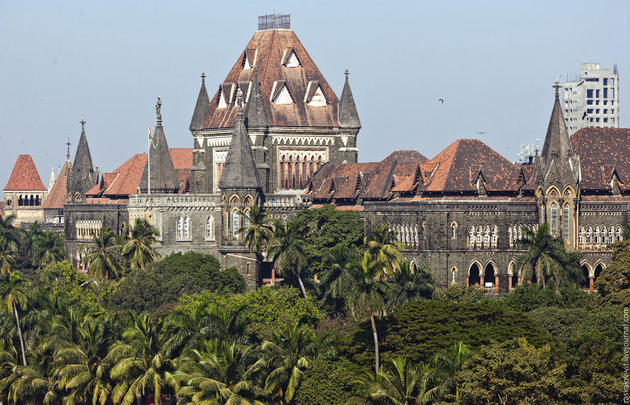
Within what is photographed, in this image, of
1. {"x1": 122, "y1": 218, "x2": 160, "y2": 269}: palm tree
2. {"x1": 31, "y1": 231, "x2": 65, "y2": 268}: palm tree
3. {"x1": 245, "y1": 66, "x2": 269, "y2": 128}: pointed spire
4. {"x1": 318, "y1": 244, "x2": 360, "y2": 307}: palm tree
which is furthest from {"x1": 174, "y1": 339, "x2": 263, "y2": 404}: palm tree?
{"x1": 31, "y1": 231, "x2": 65, "y2": 268}: palm tree

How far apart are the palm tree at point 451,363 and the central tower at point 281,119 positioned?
74.5 m

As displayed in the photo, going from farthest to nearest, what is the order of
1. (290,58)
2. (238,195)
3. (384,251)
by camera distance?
(290,58) → (238,195) → (384,251)

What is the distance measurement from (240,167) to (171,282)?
21.2 meters

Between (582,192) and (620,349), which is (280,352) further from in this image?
(582,192)

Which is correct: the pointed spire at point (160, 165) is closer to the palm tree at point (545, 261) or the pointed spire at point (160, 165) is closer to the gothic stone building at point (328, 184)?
the gothic stone building at point (328, 184)

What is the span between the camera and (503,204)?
506 feet

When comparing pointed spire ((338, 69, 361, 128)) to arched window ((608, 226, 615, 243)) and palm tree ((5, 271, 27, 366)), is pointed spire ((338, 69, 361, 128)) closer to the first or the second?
arched window ((608, 226, 615, 243))

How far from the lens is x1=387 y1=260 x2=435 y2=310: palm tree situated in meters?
130

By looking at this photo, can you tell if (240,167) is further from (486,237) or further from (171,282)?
(486,237)

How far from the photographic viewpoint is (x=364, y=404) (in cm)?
9750

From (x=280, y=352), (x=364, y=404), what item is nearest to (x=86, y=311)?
(x=280, y=352)

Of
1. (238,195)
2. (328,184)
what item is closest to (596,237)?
(328,184)

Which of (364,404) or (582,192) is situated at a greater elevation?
Result: (582,192)

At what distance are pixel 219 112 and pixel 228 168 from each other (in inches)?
761
